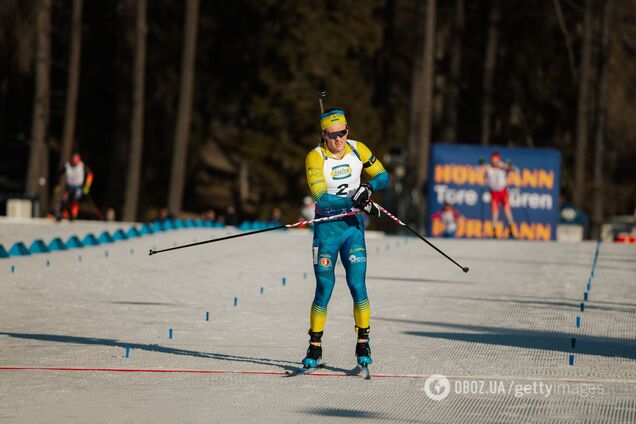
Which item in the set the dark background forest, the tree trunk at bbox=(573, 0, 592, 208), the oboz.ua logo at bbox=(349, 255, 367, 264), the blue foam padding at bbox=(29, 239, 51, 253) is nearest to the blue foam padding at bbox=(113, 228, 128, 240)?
the blue foam padding at bbox=(29, 239, 51, 253)

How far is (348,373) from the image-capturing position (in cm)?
1069

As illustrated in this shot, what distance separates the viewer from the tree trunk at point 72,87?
53897 mm

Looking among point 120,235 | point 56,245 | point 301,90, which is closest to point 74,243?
point 56,245

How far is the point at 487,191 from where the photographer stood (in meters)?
33.9

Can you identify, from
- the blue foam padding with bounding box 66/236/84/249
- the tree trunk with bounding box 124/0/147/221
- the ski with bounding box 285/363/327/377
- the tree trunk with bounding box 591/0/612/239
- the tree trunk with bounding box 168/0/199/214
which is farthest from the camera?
the tree trunk with bounding box 591/0/612/239

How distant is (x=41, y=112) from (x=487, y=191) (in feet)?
70.6

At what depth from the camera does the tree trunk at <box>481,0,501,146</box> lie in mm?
56688

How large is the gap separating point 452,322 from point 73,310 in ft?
14.8

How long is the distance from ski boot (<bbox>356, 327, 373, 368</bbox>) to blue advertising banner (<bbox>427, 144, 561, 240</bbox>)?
2278cm

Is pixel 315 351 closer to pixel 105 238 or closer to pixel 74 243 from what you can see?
pixel 74 243

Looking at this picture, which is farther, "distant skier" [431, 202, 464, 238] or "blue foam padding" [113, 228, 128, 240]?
"distant skier" [431, 202, 464, 238]

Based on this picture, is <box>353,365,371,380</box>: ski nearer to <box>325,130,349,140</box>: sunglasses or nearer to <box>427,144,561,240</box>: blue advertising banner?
<box>325,130,349,140</box>: sunglasses

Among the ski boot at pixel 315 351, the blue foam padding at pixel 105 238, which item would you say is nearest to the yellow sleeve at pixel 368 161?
the ski boot at pixel 315 351

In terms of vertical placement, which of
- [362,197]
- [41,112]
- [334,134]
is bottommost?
[362,197]
